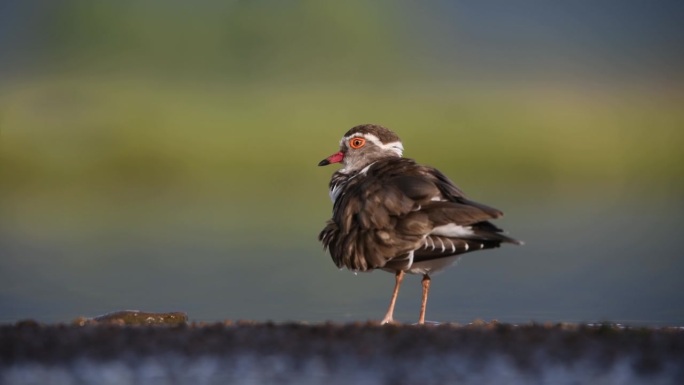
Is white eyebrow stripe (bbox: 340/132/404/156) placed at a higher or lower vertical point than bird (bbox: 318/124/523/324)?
higher

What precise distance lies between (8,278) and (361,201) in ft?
34.0

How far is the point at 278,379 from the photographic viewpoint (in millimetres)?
7902

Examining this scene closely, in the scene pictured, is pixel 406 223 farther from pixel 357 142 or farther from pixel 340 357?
pixel 340 357

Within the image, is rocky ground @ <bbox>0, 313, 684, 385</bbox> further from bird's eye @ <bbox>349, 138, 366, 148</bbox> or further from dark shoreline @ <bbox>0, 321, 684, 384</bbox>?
bird's eye @ <bbox>349, 138, 366, 148</bbox>

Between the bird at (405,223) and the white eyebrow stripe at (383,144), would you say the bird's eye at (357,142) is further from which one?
the bird at (405,223)

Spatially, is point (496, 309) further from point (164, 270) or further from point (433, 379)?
point (433, 379)

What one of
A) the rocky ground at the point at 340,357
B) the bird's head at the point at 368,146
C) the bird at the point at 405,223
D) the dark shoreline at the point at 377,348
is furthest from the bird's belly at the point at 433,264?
the rocky ground at the point at 340,357

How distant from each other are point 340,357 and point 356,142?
6.42m

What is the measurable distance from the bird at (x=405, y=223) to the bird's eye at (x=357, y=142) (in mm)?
1500

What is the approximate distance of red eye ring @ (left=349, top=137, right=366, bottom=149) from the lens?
47.0 ft

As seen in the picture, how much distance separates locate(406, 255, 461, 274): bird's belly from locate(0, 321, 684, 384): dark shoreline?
2.90m

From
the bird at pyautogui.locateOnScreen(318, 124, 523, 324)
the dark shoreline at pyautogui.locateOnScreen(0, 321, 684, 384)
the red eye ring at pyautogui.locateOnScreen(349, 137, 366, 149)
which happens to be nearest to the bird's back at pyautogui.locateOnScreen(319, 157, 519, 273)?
A: the bird at pyautogui.locateOnScreen(318, 124, 523, 324)

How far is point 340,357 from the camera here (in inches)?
320

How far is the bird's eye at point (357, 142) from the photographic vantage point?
14.3 metres
